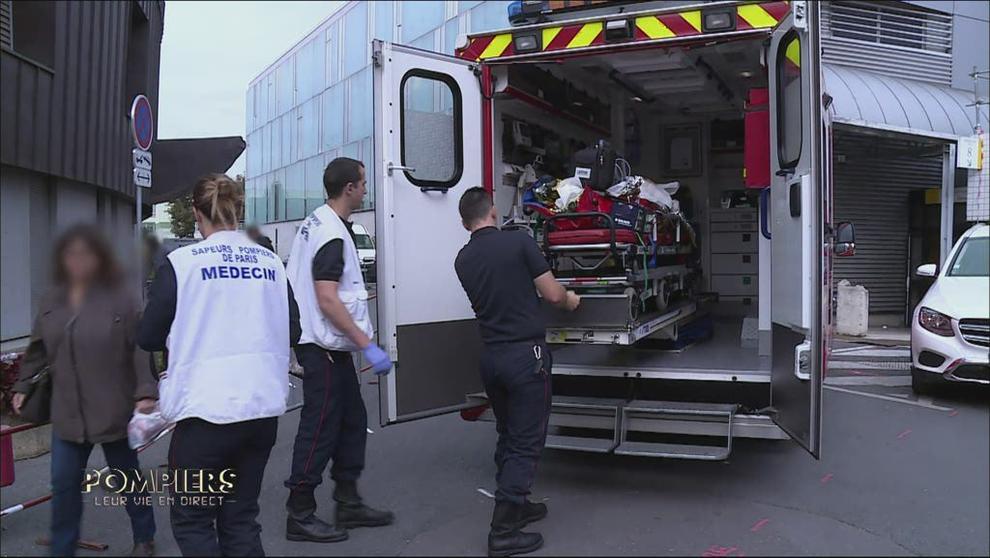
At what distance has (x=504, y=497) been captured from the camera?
3773mm

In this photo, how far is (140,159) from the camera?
4770mm

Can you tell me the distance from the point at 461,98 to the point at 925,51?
7878 mm

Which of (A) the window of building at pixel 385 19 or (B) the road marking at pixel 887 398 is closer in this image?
(B) the road marking at pixel 887 398

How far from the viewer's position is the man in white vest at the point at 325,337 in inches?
151

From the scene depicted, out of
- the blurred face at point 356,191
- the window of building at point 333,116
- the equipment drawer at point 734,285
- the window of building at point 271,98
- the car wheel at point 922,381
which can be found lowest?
the car wheel at point 922,381

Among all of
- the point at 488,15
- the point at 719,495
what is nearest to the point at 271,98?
the point at 719,495

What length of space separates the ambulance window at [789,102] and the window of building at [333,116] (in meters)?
3.90

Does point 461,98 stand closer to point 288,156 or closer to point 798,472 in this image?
point 288,156

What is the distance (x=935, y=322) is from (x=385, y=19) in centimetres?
1924

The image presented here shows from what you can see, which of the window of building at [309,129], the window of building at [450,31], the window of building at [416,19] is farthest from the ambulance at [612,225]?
the window of building at [416,19]

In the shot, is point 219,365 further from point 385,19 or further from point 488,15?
point 385,19

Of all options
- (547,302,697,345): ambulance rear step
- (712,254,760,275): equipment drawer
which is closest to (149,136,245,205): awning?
(547,302,697,345): ambulance rear step

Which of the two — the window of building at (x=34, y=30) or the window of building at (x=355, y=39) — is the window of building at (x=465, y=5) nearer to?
the window of building at (x=355, y=39)

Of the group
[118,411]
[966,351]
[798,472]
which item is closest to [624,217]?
[798,472]
